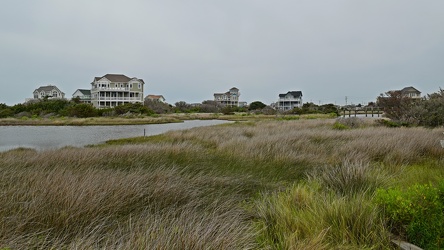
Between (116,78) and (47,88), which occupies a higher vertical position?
(116,78)

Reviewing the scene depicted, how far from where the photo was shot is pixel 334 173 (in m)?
4.91

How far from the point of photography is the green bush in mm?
2723

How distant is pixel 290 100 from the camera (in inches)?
3844

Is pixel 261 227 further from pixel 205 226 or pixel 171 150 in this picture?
pixel 171 150

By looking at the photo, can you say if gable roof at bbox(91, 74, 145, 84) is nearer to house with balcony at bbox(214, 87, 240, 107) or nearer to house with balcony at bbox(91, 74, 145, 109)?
house with balcony at bbox(91, 74, 145, 109)

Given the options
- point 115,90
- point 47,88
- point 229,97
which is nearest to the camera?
point 115,90

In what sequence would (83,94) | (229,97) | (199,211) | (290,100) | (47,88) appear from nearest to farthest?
(199,211) < (83,94) < (47,88) < (290,100) < (229,97)

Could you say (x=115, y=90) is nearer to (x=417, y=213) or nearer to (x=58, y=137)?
(x=58, y=137)

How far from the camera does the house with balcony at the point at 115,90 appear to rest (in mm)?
68250

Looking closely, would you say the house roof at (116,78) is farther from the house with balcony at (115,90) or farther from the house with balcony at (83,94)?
the house with balcony at (83,94)

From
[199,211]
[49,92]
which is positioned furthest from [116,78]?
[199,211]

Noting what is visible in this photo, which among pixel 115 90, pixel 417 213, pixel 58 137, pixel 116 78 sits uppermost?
pixel 116 78

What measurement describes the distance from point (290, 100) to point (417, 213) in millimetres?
97517

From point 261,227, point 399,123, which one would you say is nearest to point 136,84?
point 399,123
